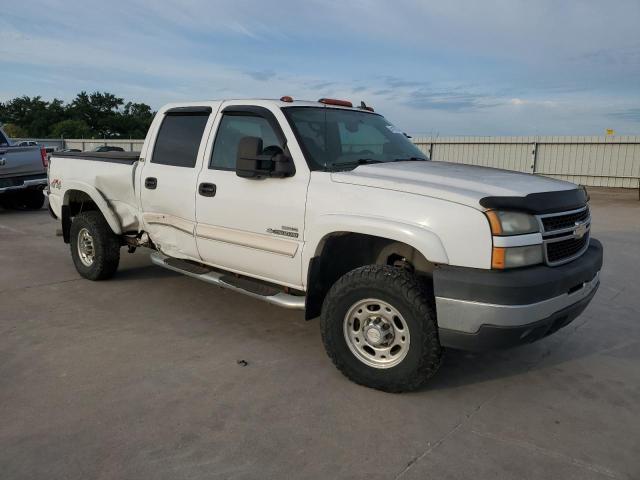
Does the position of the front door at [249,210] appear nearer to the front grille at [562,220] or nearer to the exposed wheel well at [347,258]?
the exposed wheel well at [347,258]

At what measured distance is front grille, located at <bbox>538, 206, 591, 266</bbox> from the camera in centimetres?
340

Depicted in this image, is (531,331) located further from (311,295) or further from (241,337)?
(241,337)

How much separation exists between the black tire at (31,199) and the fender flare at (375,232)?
10.6 meters

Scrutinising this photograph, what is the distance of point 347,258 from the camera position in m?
4.08

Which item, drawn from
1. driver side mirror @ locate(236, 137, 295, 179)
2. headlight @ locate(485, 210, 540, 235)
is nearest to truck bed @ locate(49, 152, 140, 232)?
driver side mirror @ locate(236, 137, 295, 179)

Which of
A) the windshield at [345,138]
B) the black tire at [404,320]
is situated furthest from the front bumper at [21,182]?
the black tire at [404,320]

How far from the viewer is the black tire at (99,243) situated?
5.96 meters

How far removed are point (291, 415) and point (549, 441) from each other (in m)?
1.47

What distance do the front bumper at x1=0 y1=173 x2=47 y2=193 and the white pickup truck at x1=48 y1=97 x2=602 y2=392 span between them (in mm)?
7349

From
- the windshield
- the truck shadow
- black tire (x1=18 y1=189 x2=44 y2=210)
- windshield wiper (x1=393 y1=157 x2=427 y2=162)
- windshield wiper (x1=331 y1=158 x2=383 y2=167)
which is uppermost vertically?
the windshield

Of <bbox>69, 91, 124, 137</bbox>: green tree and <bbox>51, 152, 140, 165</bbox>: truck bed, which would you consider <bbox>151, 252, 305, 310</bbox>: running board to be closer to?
<bbox>51, 152, 140, 165</bbox>: truck bed

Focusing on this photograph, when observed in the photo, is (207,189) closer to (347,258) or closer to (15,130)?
(347,258)

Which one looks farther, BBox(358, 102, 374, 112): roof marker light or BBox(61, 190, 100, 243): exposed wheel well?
BBox(61, 190, 100, 243): exposed wheel well

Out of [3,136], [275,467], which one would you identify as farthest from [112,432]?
[3,136]
